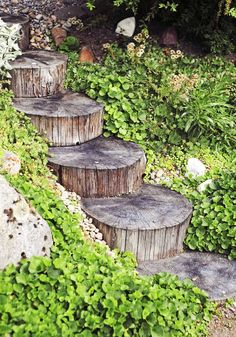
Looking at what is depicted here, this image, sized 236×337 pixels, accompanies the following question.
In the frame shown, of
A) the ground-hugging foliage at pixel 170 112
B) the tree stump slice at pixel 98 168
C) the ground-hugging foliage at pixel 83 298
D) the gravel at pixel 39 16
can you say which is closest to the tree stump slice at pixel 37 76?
the ground-hugging foliage at pixel 170 112

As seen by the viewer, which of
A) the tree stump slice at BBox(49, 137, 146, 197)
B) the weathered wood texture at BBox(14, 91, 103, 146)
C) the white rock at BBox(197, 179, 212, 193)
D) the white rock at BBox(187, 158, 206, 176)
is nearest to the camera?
the tree stump slice at BBox(49, 137, 146, 197)

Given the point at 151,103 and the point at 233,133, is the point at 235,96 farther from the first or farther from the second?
the point at 151,103

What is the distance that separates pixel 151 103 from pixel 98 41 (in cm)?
142

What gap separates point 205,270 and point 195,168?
4.41 ft

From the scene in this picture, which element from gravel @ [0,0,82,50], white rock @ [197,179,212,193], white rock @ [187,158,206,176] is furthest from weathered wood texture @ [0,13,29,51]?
white rock @ [197,179,212,193]

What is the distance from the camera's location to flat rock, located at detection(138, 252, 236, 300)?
179 inches

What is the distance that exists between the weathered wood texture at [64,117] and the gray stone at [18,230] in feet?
5.11

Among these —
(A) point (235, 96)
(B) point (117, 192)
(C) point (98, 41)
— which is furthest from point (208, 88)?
(B) point (117, 192)

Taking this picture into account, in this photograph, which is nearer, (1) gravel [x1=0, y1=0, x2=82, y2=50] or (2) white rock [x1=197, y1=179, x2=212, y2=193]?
(2) white rock [x1=197, y1=179, x2=212, y2=193]

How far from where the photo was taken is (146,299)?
362 cm

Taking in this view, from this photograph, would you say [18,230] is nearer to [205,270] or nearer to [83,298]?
[83,298]

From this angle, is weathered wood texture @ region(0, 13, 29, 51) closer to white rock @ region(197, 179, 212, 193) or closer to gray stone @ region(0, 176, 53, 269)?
white rock @ region(197, 179, 212, 193)

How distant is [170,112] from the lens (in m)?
5.95

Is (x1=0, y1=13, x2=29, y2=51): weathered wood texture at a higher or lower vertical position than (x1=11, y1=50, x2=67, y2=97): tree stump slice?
higher
